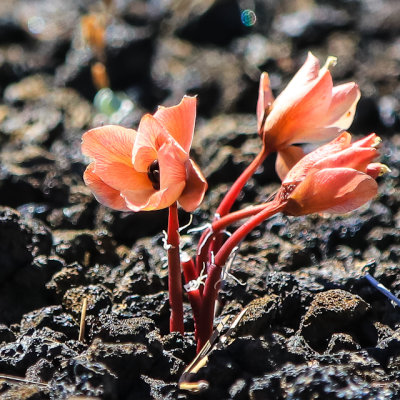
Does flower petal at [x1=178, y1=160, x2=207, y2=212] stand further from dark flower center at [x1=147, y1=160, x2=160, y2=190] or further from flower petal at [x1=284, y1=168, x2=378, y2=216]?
flower petal at [x1=284, y1=168, x2=378, y2=216]

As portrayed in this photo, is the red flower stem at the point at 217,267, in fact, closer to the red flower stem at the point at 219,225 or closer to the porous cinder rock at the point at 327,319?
the red flower stem at the point at 219,225

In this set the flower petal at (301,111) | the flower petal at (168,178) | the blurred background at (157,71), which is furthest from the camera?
the blurred background at (157,71)

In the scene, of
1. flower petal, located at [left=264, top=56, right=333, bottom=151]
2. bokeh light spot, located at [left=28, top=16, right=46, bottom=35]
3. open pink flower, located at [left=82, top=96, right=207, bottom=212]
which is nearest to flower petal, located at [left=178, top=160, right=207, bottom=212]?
open pink flower, located at [left=82, top=96, right=207, bottom=212]

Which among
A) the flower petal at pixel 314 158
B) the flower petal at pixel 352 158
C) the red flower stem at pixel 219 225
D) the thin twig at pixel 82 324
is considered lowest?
the thin twig at pixel 82 324

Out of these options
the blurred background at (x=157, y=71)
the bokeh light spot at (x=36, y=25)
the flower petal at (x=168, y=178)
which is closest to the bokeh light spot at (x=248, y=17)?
the blurred background at (x=157, y=71)

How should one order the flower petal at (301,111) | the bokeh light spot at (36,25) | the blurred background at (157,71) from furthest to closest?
the bokeh light spot at (36,25) → the blurred background at (157,71) → the flower petal at (301,111)

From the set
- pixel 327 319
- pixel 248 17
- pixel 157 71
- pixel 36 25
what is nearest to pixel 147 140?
pixel 327 319

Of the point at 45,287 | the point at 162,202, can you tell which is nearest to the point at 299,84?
the point at 162,202
